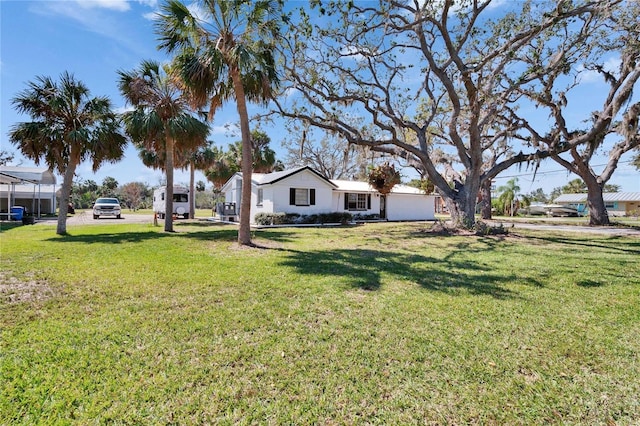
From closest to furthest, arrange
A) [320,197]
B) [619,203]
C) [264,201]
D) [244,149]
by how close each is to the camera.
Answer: [244,149] → [264,201] → [320,197] → [619,203]

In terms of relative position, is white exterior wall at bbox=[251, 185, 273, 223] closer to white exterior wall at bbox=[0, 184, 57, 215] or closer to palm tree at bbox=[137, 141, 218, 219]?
palm tree at bbox=[137, 141, 218, 219]

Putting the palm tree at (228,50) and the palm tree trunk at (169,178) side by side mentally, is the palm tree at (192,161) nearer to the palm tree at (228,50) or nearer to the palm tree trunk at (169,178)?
→ the palm tree trunk at (169,178)

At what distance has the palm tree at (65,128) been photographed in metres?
11.9

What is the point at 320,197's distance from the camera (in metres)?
22.0

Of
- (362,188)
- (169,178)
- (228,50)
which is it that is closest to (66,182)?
(169,178)

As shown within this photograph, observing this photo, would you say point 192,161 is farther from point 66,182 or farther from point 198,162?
point 66,182

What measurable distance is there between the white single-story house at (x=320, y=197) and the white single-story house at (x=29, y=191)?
1358cm

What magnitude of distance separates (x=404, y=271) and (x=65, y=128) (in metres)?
14.2

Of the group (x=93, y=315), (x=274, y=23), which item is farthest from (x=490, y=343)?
A: (x=274, y=23)

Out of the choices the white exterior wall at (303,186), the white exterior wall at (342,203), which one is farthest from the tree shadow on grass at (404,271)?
the white exterior wall at (342,203)

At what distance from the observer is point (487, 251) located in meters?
9.91

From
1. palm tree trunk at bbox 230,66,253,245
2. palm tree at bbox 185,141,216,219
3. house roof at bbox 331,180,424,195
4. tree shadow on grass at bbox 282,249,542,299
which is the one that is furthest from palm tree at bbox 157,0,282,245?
palm tree at bbox 185,141,216,219

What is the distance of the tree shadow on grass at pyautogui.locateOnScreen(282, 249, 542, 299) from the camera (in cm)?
581

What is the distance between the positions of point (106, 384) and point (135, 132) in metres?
13.0
